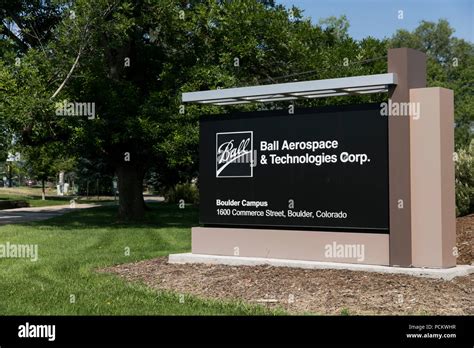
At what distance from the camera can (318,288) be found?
956cm

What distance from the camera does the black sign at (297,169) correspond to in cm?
1108

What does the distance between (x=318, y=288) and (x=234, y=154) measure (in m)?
4.02

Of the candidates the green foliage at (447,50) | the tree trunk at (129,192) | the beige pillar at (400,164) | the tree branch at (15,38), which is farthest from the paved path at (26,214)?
the green foliage at (447,50)

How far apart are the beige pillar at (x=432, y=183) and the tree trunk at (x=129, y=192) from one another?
1736cm

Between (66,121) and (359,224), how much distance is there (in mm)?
14157

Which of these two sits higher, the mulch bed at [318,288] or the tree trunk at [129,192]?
the tree trunk at [129,192]

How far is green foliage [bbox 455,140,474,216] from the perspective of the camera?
1672cm

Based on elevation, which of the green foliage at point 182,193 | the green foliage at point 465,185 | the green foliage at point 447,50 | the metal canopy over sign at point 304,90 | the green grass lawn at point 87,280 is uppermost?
the green foliage at point 447,50

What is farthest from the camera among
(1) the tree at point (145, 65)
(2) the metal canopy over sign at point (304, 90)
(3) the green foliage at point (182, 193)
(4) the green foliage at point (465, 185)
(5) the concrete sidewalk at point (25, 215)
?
(3) the green foliage at point (182, 193)

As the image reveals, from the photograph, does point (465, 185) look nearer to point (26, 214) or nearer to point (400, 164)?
point (400, 164)

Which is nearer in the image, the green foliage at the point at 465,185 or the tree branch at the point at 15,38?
the green foliage at the point at 465,185

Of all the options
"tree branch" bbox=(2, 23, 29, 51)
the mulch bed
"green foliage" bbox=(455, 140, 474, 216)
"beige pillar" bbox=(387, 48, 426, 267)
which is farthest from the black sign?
"tree branch" bbox=(2, 23, 29, 51)

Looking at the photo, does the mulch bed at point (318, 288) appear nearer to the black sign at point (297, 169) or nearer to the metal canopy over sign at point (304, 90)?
the black sign at point (297, 169)

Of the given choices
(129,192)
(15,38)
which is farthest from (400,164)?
(15,38)
